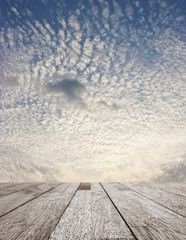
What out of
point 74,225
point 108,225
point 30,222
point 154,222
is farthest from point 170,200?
point 30,222

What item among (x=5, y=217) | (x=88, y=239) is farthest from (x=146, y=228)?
(x=5, y=217)

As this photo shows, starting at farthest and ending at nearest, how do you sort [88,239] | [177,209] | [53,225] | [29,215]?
[177,209]
[29,215]
[53,225]
[88,239]

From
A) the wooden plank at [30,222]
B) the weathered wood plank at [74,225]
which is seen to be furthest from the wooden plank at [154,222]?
the wooden plank at [30,222]

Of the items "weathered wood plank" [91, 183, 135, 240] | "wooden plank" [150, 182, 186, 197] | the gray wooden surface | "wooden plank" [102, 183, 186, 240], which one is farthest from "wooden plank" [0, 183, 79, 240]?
"wooden plank" [150, 182, 186, 197]

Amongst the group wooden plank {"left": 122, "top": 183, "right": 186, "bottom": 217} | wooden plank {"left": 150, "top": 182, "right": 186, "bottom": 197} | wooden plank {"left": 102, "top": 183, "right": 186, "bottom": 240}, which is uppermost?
wooden plank {"left": 150, "top": 182, "right": 186, "bottom": 197}

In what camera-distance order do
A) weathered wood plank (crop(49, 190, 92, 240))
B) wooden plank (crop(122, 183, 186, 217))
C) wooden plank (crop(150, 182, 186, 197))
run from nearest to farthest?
weathered wood plank (crop(49, 190, 92, 240)), wooden plank (crop(122, 183, 186, 217)), wooden plank (crop(150, 182, 186, 197))

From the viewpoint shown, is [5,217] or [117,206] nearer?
[5,217]

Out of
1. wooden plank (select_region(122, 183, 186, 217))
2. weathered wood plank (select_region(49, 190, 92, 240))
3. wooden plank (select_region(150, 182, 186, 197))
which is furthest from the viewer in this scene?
wooden plank (select_region(150, 182, 186, 197))

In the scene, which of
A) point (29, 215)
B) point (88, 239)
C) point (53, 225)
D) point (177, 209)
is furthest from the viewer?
point (177, 209)

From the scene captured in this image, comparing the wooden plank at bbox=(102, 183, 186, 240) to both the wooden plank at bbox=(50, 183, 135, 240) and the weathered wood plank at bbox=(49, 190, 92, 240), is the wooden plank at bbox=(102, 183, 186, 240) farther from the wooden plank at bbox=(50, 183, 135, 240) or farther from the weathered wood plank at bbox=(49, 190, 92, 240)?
the weathered wood plank at bbox=(49, 190, 92, 240)

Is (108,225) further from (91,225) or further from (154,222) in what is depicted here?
(154,222)

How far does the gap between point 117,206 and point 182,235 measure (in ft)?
1.25

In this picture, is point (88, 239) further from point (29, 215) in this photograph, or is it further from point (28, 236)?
point (29, 215)

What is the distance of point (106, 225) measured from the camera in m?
0.55
